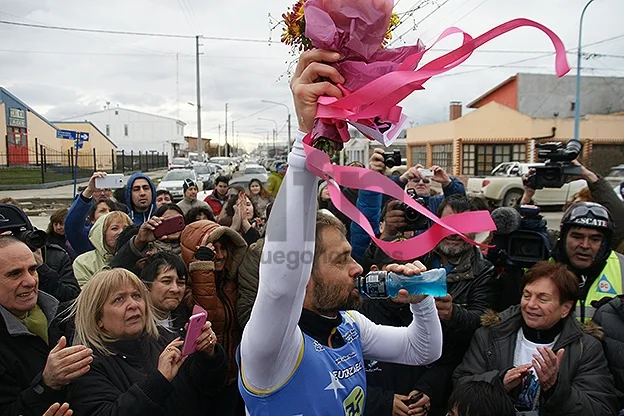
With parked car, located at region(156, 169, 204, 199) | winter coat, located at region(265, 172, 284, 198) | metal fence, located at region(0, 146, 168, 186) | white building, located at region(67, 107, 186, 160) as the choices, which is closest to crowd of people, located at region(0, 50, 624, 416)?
winter coat, located at region(265, 172, 284, 198)

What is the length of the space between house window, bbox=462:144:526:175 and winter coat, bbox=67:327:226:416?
32216mm

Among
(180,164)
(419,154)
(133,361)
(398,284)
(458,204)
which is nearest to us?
(398,284)

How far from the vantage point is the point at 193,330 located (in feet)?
7.02

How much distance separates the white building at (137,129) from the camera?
231 ft

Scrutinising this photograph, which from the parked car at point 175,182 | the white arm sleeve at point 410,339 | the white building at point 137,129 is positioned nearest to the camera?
the white arm sleeve at point 410,339

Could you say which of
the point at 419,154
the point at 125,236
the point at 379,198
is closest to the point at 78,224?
the point at 125,236

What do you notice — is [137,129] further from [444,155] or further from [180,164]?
[444,155]

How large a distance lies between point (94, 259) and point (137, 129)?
239ft

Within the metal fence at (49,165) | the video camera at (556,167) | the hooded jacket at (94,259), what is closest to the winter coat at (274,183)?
the hooded jacket at (94,259)

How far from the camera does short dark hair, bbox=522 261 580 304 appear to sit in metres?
2.55

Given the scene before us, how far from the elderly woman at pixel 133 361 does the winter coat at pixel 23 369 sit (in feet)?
0.41

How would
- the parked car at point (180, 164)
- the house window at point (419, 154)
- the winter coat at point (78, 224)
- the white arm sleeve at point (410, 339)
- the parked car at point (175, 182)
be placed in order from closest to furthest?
the white arm sleeve at point (410, 339) → the winter coat at point (78, 224) → the parked car at point (175, 182) → the parked car at point (180, 164) → the house window at point (419, 154)

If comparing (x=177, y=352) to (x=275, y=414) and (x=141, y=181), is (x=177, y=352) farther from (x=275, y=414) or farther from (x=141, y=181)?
(x=141, y=181)

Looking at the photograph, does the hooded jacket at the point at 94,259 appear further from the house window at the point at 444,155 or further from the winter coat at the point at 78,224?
the house window at the point at 444,155
